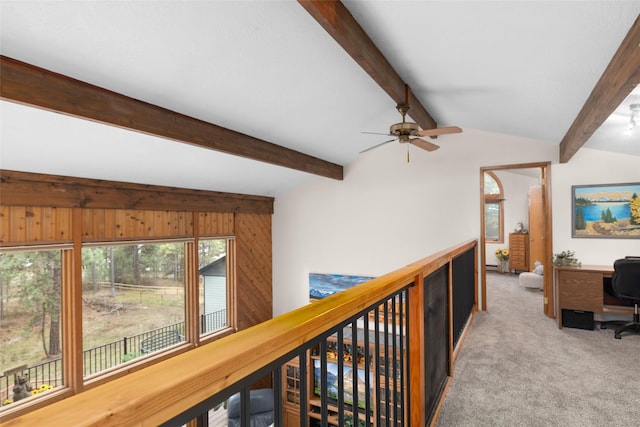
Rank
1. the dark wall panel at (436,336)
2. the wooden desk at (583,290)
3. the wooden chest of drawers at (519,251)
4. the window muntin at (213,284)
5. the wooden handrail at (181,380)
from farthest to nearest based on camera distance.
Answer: the wooden chest of drawers at (519,251) < the window muntin at (213,284) < the wooden desk at (583,290) < the dark wall panel at (436,336) < the wooden handrail at (181,380)

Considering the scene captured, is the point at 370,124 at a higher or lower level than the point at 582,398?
higher

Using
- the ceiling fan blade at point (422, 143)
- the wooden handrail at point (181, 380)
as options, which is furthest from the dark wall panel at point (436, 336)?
the ceiling fan blade at point (422, 143)

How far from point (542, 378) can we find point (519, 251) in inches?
260

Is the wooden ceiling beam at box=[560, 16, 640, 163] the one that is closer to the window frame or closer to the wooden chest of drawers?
the window frame

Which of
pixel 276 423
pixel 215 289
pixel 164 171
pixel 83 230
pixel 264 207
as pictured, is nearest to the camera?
pixel 276 423

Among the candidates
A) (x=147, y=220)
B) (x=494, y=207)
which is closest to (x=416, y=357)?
(x=147, y=220)

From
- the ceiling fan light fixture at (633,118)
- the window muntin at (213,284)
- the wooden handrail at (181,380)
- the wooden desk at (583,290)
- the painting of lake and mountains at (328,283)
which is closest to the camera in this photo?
the wooden handrail at (181,380)

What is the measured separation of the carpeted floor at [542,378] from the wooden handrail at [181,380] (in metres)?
1.66

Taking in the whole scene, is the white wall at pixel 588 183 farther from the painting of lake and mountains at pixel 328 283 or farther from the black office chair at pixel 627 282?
the painting of lake and mountains at pixel 328 283

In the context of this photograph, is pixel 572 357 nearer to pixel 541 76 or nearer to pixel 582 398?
pixel 582 398

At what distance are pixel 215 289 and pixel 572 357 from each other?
5.07 m

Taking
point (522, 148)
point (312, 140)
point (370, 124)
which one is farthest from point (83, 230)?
point (522, 148)

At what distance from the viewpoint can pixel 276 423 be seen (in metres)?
0.76

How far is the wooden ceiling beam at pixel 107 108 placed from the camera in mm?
2148
